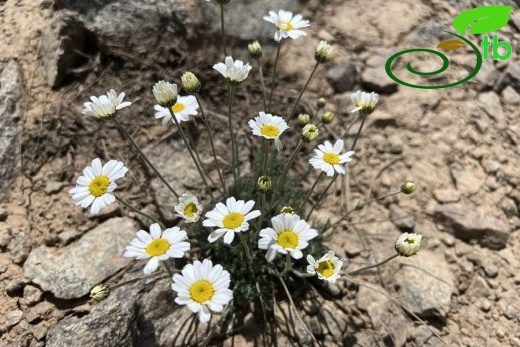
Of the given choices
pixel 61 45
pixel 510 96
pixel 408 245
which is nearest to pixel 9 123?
pixel 61 45

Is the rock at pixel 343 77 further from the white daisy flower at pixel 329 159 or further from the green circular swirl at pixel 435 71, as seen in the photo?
the white daisy flower at pixel 329 159

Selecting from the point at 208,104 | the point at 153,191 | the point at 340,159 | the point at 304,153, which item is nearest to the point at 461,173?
the point at 304,153

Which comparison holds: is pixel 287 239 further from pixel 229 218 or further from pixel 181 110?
pixel 181 110

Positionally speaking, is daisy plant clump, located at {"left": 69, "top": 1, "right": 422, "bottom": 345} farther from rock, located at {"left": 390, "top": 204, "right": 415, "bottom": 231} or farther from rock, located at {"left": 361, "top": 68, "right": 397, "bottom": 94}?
rock, located at {"left": 361, "top": 68, "right": 397, "bottom": 94}

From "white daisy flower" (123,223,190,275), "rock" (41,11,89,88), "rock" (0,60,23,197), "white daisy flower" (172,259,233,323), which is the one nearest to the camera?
"white daisy flower" (172,259,233,323)

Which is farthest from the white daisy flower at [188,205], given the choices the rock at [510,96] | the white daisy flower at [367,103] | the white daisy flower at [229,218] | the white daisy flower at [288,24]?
the rock at [510,96]

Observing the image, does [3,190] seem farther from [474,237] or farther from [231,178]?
[474,237]

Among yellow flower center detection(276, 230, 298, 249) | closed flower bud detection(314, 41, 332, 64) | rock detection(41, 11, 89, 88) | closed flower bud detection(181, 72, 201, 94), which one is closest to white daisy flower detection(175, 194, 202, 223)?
yellow flower center detection(276, 230, 298, 249)
